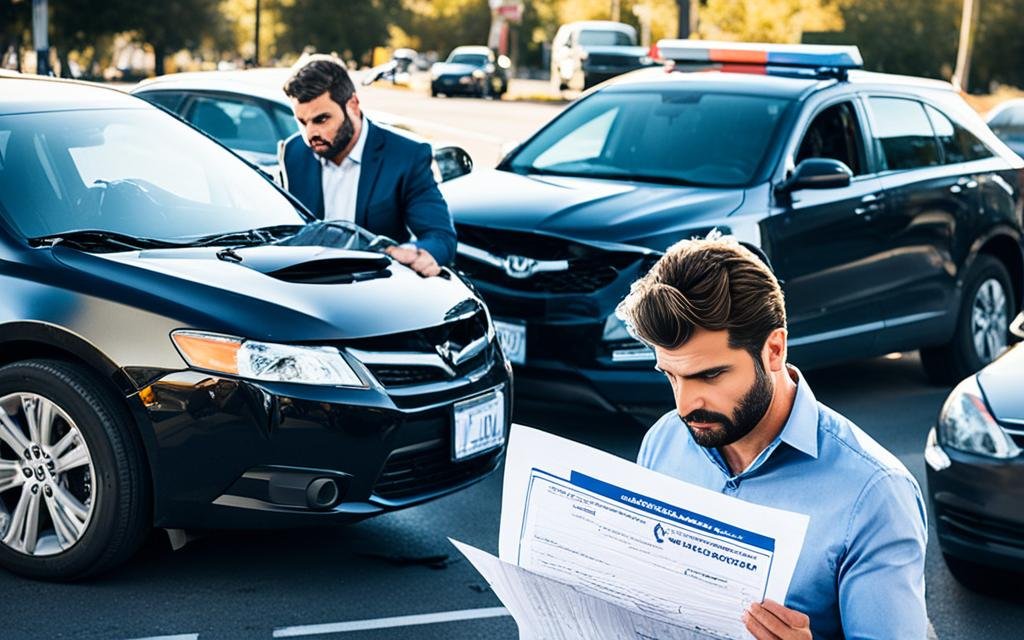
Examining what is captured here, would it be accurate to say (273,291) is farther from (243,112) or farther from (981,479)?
(243,112)

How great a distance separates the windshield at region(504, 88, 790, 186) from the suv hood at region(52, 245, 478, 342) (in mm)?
2548

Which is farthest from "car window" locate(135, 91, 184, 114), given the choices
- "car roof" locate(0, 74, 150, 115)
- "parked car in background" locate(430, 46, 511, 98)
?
"parked car in background" locate(430, 46, 511, 98)

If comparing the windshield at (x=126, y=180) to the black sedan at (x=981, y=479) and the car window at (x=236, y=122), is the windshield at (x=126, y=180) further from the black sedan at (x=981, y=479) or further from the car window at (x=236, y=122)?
the car window at (x=236, y=122)

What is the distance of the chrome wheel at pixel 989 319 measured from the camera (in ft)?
30.5

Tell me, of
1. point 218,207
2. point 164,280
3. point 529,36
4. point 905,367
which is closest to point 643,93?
point 905,367

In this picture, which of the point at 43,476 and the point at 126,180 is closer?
the point at 43,476

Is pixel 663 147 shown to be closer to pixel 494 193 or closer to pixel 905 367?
pixel 494 193

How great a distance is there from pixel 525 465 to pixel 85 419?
287 centimetres

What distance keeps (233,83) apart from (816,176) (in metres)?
4.78

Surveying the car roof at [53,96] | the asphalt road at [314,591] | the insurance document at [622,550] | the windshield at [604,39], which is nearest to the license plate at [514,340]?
the asphalt road at [314,591]

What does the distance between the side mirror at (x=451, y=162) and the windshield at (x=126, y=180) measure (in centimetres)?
353

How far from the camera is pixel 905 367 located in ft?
32.4

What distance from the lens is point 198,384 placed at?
5.03m

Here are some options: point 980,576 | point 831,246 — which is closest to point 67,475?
point 980,576
